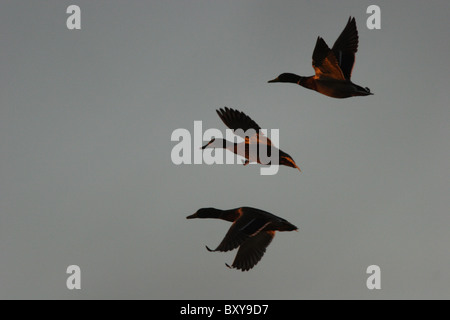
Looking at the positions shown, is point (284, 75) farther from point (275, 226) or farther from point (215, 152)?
point (275, 226)

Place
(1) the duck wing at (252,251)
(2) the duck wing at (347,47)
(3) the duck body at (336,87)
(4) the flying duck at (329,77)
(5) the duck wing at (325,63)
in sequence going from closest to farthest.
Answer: (5) the duck wing at (325,63), (4) the flying duck at (329,77), (3) the duck body at (336,87), (1) the duck wing at (252,251), (2) the duck wing at (347,47)

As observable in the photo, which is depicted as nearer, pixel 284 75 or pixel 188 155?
pixel 188 155

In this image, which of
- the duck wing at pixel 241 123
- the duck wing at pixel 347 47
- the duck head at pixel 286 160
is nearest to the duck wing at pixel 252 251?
the duck head at pixel 286 160

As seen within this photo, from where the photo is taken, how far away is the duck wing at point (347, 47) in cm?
1005

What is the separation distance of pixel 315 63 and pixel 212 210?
269 centimetres

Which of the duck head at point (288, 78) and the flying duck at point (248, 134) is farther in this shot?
the duck head at point (288, 78)

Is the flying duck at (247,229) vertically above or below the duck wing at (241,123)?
below

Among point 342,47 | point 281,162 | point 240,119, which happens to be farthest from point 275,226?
point 342,47

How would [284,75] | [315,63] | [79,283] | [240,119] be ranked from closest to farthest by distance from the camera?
[240,119] < [315,63] < [284,75] < [79,283]

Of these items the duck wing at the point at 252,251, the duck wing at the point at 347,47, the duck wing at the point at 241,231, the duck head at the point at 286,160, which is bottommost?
the duck wing at the point at 252,251

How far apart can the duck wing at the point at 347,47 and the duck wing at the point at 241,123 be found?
2.37 meters

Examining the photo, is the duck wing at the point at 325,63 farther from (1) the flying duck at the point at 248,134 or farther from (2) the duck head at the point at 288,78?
(1) the flying duck at the point at 248,134

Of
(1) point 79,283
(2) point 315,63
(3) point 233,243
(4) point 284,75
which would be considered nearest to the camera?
(3) point 233,243
